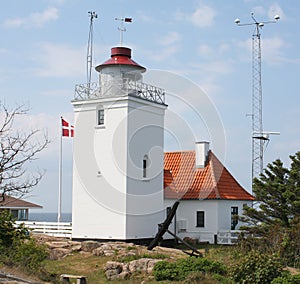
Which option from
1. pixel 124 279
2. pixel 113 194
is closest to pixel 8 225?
pixel 124 279

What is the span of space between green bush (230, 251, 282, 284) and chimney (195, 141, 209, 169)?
13.7 m

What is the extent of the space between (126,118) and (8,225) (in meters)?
9.83

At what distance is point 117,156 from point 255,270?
10881 mm

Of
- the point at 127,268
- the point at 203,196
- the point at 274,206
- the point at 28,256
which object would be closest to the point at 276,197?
the point at 274,206

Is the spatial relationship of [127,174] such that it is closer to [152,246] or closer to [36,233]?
[152,246]

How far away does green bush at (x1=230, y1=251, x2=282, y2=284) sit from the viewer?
15031 mm

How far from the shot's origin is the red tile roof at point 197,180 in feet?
92.1

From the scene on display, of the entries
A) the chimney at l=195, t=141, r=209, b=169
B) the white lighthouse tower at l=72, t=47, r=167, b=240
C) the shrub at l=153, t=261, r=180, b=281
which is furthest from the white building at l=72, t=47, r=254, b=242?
the shrub at l=153, t=261, r=180, b=281

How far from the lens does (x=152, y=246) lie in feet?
72.4

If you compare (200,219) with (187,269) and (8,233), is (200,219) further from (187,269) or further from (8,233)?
(8,233)

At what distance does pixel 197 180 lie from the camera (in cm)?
2886

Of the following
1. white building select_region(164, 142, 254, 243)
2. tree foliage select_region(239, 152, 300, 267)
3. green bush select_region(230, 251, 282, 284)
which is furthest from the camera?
white building select_region(164, 142, 254, 243)

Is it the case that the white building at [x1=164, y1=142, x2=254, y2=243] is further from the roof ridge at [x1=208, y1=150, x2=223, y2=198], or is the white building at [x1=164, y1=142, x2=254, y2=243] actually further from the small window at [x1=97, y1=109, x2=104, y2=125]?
the small window at [x1=97, y1=109, x2=104, y2=125]

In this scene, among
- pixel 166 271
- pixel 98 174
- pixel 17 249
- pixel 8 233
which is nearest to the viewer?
pixel 17 249
